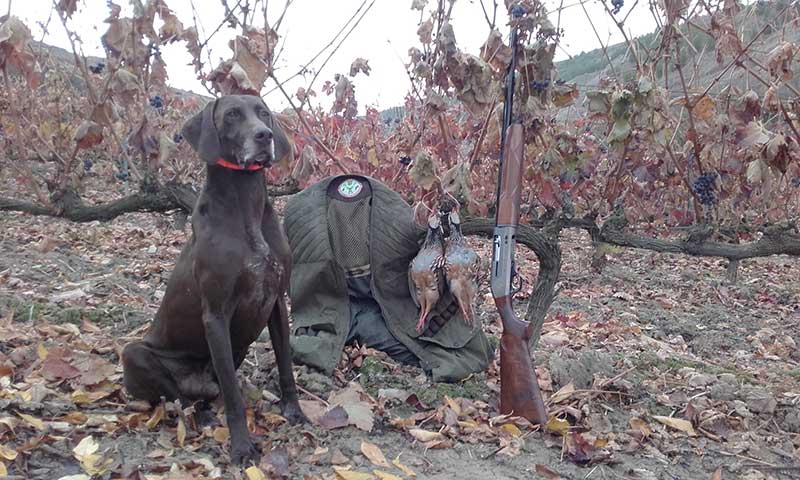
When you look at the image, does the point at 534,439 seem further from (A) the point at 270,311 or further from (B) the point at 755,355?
(B) the point at 755,355

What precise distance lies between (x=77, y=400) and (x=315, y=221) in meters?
1.56

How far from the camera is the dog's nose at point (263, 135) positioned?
265 centimetres

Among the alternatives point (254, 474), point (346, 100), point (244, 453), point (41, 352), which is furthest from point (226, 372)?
point (346, 100)

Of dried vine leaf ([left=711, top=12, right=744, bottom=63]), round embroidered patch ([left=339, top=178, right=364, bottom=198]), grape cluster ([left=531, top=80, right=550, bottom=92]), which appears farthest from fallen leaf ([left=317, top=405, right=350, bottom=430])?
dried vine leaf ([left=711, top=12, right=744, bottom=63])

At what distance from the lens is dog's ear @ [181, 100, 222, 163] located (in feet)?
9.03

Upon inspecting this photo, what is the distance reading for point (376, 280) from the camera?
161 inches

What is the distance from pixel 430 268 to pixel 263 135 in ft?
4.59

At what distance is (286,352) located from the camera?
125 inches

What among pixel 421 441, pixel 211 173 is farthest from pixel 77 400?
pixel 421 441

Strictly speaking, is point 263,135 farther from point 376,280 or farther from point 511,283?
point 376,280

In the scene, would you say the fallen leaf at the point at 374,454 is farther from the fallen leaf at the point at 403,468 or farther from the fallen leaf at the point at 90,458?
the fallen leaf at the point at 90,458

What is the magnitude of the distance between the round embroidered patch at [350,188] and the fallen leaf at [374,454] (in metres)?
1.62

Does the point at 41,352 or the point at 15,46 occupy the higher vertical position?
the point at 15,46

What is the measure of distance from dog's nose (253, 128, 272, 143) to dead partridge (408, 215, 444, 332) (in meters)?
1.31
